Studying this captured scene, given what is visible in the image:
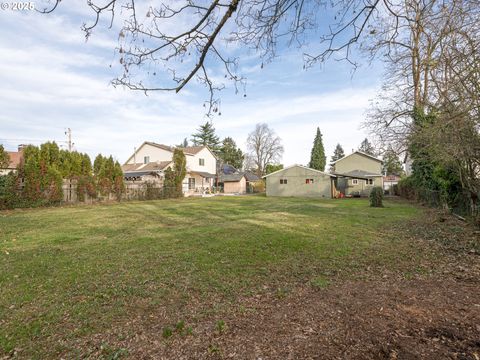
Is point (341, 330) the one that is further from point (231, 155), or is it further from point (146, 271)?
point (231, 155)

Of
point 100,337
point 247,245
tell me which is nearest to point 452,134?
point 247,245

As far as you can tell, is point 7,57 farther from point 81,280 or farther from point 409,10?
point 409,10

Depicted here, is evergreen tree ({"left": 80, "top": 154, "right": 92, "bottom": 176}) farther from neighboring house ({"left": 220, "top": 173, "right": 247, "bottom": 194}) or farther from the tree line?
neighboring house ({"left": 220, "top": 173, "right": 247, "bottom": 194})

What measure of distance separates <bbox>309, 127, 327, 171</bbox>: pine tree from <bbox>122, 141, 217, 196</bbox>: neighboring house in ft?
73.2

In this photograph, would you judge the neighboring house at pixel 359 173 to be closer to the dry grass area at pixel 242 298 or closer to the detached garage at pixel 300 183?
the detached garage at pixel 300 183

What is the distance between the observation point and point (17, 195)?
14.3m

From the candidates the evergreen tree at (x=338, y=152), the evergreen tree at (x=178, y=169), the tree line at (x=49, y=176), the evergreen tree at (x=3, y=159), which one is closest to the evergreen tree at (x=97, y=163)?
the tree line at (x=49, y=176)

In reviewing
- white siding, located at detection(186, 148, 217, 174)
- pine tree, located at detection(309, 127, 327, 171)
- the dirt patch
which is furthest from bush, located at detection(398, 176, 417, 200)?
pine tree, located at detection(309, 127, 327, 171)

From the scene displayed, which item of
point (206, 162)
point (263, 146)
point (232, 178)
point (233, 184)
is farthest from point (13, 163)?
point (263, 146)

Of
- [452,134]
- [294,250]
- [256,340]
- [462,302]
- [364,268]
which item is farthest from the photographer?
[452,134]

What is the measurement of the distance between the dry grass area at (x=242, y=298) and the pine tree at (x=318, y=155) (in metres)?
45.4

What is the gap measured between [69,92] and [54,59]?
386 centimetres

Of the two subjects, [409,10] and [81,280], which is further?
[81,280]

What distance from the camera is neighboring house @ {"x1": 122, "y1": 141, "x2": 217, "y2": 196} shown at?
3294 cm
